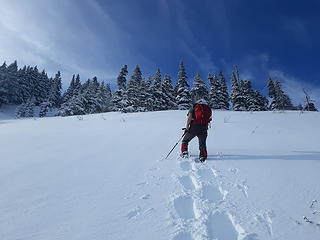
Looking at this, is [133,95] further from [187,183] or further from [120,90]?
[187,183]

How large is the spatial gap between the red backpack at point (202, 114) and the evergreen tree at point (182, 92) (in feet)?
105

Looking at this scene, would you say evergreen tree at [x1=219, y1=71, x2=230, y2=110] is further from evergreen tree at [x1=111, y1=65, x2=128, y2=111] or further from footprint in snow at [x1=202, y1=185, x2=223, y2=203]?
footprint in snow at [x1=202, y1=185, x2=223, y2=203]

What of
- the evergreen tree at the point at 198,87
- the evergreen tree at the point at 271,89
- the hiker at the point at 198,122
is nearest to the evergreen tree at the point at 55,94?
the evergreen tree at the point at 198,87

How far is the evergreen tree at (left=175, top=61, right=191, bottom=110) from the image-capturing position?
128 feet

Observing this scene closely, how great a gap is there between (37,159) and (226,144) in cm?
523

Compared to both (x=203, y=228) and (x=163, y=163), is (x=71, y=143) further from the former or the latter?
(x=203, y=228)

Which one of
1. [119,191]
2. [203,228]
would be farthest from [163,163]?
[203,228]

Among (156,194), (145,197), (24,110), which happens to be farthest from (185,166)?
(24,110)

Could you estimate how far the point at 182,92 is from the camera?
39875 millimetres

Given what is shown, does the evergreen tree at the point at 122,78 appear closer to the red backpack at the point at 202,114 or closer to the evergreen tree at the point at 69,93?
the evergreen tree at the point at 69,93

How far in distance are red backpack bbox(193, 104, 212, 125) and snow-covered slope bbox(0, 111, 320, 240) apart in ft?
3.04

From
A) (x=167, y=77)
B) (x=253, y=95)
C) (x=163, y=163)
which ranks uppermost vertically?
(x=167, y=77)

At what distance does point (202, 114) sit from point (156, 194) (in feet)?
Answer: 10.8

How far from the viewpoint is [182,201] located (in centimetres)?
335
